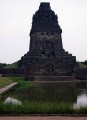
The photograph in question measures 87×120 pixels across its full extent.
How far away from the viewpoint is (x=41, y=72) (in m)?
46.8

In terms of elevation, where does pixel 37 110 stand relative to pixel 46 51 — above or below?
below

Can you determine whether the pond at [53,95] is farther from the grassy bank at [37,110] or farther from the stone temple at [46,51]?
the stone temple at [46,51]

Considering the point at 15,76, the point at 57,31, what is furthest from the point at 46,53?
the point at 15,76

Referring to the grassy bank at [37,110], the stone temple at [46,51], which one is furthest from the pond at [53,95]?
the stone temple at [46,51]

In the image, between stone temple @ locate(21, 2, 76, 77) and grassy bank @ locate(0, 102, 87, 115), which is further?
stone temple @ locate(21, 2, 76, 77)

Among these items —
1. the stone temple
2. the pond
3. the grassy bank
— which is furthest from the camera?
the stone temple

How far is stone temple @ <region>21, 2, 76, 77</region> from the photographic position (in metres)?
47.2

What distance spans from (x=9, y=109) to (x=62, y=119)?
227 centimetres

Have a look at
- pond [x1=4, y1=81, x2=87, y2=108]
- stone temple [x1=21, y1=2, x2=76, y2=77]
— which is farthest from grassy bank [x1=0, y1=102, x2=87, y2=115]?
stone temple [x1=21, y1=2, x2=76, y2=77]

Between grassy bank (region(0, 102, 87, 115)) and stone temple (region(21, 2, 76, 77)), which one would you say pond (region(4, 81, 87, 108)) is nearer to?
grassy bank (region(0, 102, 87, 115))

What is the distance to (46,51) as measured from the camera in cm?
5100

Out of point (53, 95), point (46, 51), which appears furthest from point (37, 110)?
point (46, 51)

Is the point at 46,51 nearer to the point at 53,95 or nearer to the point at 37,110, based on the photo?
the point at 53,95

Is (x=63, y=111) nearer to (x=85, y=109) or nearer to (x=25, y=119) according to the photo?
(x=85, y=109)
